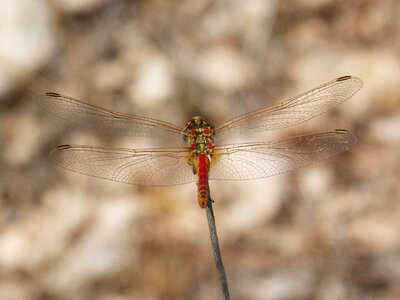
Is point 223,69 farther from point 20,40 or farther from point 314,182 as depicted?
point 20,40

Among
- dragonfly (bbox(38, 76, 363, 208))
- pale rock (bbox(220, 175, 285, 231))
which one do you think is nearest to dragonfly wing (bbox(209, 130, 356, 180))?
dragonfly (bbox(38, 76, 363, 208))

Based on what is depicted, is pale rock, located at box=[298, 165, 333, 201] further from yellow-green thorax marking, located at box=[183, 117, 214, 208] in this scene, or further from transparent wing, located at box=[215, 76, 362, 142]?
yellow-green thorax marking, located at box=[183, 117, 214, 208]

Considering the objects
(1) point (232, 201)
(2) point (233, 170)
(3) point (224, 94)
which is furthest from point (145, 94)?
(2) point (233, 170)

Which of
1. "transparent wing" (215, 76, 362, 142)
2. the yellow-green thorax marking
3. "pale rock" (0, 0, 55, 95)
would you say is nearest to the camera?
the yellow-green thorax marking

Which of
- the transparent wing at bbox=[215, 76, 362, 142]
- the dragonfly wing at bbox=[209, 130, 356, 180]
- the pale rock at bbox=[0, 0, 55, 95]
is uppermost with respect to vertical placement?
the pale rock at bbox=[0, 0, 55, 95]

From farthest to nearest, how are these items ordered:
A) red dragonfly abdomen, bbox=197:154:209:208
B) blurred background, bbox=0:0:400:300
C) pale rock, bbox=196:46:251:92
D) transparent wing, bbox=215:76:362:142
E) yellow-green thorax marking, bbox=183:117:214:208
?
pale rock, bbox=196:46:251:92
blurred background, bbox=0:0:400:300
transparent wing, bbox=215:76:362:142
yellow-green thorax marking, bbox=183:117:214:208
red dragonfly abdomen, bbox=197:154:209:208

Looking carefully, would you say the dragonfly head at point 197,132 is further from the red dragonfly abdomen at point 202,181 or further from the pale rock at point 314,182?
the pale rock at point 314,182
